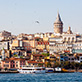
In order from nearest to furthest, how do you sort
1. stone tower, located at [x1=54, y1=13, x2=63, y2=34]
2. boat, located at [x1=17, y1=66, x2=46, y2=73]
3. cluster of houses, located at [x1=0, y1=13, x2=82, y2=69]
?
boat, located at [x1=17, y1=66, x2=46, y2=73], cluster of houses, located at [x1=0, y1=13, x2=82, y2=69], stone tower, located at [x1=54, y1=13, x2=63, y2=34]

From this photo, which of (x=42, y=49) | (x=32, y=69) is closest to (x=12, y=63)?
(x=32, y=69)

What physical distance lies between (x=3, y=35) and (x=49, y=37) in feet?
61.4

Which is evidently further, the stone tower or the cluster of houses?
the stone tower

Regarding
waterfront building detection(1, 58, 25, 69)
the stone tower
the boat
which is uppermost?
the stone tower

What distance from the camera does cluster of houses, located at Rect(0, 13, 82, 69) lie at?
368 feet

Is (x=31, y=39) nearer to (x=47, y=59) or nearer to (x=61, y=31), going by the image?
(x=61, y=31)

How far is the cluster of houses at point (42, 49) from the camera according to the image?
112m

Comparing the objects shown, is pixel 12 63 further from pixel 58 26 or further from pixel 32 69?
pixel 58 26

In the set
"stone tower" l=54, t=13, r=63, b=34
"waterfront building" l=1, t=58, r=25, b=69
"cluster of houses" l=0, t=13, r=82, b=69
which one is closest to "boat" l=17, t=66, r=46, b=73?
"cluster of houses" l=0, t=13, r=82, b=69

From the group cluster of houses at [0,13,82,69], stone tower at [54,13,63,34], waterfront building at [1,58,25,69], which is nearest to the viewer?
waterfront building at [1,58,25,69]

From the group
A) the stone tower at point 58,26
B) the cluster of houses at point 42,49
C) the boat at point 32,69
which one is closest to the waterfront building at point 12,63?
the cluster of houses at point 42,49

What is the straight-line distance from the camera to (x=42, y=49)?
449 ft

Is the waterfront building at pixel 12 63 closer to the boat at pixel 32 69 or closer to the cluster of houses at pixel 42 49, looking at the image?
the cluster of houses at pixel 42 49

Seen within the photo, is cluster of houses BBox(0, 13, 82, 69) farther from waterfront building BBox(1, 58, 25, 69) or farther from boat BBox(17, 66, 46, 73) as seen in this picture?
boat BBox(17, 66, 46, 73)
